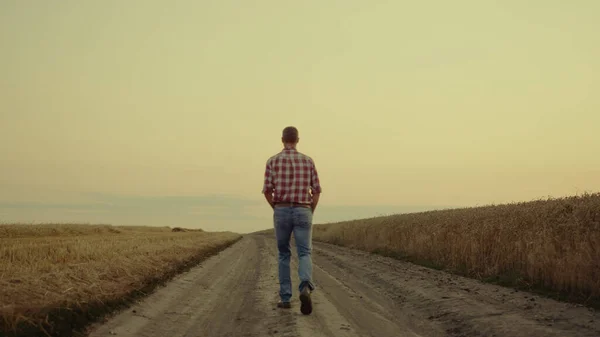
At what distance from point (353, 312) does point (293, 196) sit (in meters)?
2.11

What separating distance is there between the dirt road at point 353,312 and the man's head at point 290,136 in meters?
2.63

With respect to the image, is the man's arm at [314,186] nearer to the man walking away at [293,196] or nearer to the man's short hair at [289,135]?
the man walking away at [293,196]

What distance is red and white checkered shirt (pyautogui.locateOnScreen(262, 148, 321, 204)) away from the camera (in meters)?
7.76

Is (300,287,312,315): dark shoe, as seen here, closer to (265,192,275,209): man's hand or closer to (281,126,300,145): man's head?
(265,192,275,209): man's hand

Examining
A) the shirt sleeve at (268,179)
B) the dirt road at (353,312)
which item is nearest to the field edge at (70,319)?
the dirt road at (353,312)

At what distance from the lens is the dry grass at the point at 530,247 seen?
9.74 meters

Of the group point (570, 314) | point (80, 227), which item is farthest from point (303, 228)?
point (80, 227)

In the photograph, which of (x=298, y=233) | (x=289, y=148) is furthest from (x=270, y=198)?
(x=289, y=148)

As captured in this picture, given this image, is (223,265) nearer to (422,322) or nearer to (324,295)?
(324,295)

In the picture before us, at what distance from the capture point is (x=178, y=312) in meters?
7.80

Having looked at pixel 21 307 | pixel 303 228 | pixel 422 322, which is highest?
pixel 303 228

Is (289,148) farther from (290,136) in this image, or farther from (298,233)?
(298,233)

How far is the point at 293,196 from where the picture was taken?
7730mm

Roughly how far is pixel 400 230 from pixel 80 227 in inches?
1654
